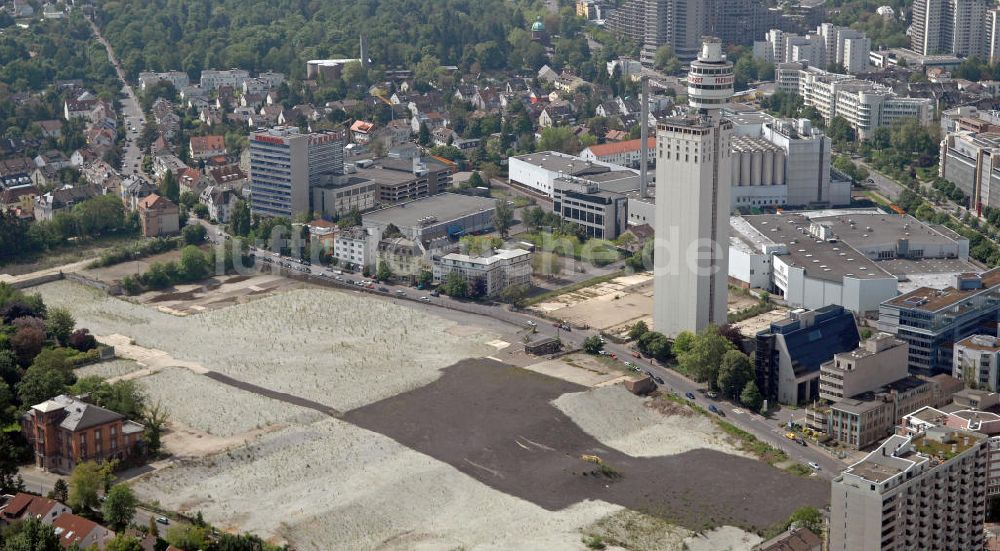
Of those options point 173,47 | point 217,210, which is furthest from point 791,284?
point 173,47

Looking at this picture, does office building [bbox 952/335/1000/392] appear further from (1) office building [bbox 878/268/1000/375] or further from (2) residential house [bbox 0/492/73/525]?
(2) residential house [bbox 0/492/73/525]

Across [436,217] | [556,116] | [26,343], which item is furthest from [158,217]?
[556,116]

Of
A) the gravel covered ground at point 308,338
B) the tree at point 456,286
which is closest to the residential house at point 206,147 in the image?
the gravel covered ground at point 308,338

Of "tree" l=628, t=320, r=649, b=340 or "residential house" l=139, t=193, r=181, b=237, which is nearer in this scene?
"tree" l=628, t=320, r=649, b=340

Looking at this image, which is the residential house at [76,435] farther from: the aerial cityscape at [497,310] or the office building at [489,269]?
the office building at [489,269]

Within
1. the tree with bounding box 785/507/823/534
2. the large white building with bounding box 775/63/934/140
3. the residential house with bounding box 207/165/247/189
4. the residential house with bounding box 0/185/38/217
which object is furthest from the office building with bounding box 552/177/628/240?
the tree with bounding box 785/507/823/534
